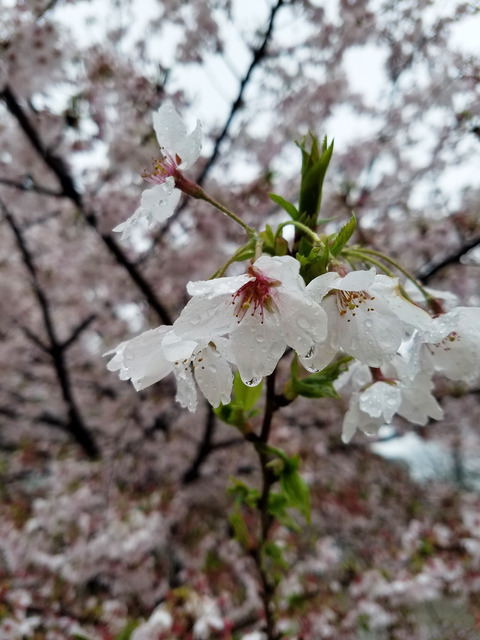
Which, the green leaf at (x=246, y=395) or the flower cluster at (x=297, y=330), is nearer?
the flower cluster at (x=297, y=330)

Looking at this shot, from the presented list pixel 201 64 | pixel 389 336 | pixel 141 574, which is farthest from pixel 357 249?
pixel 201 64

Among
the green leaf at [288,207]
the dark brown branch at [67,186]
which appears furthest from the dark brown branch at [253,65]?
the green leaf at [288,207]

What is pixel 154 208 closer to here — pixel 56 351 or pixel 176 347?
pixel 176 347

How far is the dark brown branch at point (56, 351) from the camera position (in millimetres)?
3512

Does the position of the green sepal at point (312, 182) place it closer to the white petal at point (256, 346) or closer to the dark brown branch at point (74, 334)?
the white petal at point (256, 346)

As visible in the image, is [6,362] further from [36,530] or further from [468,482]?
[468,482]

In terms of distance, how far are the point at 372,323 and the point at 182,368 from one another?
1.14 ft

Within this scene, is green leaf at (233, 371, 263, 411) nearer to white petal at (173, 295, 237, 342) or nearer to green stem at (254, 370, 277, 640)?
green stem at (254, 370, 277, 640)

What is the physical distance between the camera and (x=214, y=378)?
0.69 metres

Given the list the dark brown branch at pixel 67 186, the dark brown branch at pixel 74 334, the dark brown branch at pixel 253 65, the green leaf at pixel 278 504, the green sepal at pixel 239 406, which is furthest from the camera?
the dark brown branch at pixel 74 334

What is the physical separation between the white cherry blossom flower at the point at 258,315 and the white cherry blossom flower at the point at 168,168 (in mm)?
185

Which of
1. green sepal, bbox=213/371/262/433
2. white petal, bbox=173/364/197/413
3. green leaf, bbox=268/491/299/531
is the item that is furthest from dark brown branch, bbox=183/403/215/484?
white petal, bbox=173/364/197/413

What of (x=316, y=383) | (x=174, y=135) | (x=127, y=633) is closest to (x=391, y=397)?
(x=316, y=383)

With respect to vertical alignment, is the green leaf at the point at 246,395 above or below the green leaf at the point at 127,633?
above
